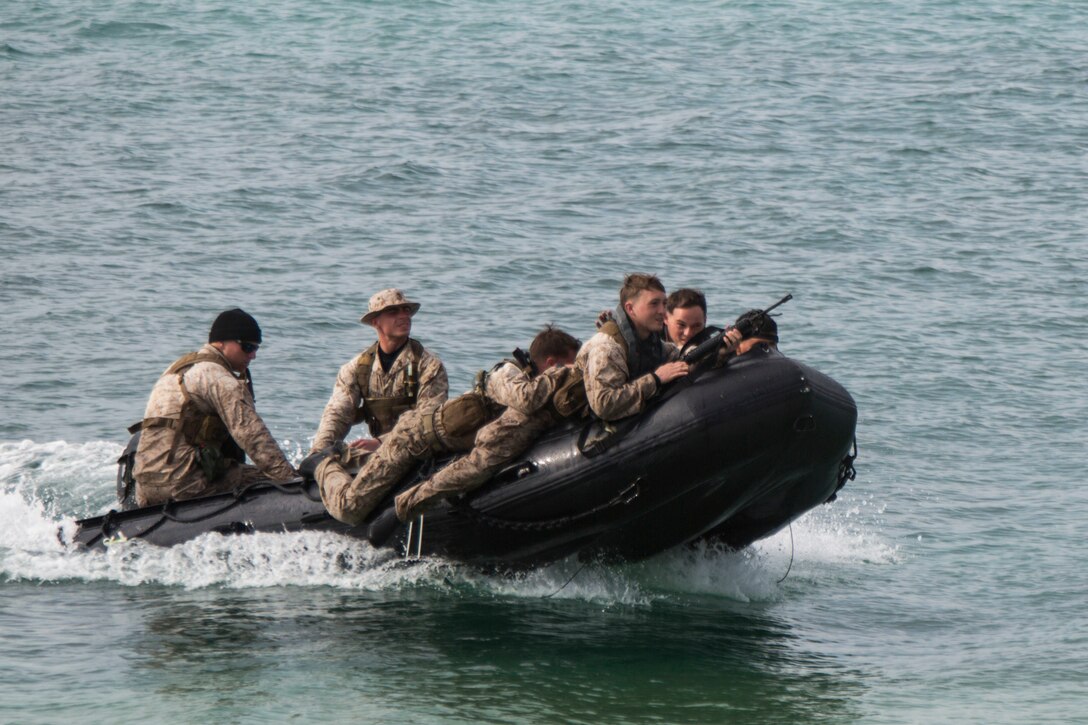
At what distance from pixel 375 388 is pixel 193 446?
1158 millimetres

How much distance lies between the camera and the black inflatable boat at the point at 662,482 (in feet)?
28.7

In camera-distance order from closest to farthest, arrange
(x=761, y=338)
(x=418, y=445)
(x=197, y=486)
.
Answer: (x=761, y=338) < (x=418, y=445) < (x=197, y=486)

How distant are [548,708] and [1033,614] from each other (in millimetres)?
3540

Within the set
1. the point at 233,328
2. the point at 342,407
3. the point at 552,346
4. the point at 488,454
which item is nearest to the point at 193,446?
the point at 233,328

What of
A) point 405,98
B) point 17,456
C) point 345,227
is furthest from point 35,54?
point 17,456

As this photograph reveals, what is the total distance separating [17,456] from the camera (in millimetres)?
13188

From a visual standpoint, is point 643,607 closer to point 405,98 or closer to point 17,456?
point 17,456

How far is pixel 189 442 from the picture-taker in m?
10.2

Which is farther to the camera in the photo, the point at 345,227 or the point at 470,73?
the point at 470,73

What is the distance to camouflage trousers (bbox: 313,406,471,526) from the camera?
9375 mm

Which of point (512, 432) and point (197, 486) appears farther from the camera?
point (197, 486)

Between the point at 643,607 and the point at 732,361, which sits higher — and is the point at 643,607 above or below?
below

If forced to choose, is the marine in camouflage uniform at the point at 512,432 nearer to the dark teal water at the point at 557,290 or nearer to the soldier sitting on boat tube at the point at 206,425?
the dark teal water at the point at 557,290

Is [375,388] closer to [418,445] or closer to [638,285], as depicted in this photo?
[418,445]
